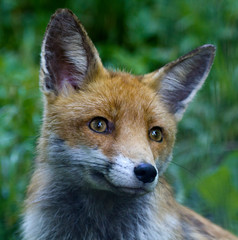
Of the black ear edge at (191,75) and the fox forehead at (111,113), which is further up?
the black ear edge at (191,75)

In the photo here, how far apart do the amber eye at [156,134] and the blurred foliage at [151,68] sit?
559mm

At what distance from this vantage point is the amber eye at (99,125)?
363 cm

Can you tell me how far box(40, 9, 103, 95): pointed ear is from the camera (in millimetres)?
3854

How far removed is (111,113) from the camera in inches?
145

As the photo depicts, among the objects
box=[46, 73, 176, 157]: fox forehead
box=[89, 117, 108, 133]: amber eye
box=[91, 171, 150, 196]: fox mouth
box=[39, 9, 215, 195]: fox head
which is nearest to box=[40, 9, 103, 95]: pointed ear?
box=[39, 9, 215, 195]: fox head

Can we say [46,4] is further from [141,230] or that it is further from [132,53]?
[141,230]

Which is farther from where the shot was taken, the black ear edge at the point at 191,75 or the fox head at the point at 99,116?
the black ear edge at the point at 191,75

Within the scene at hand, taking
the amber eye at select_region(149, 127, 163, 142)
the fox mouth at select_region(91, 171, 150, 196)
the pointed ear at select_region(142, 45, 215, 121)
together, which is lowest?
the fox mouth at select_region(91, 171, 150, 196)

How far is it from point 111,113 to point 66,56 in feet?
2.41

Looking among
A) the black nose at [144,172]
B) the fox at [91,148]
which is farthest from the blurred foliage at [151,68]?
the black nose at [144,172]

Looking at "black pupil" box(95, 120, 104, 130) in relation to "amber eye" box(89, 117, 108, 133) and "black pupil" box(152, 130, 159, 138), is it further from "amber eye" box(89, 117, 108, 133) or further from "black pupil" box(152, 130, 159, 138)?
"black pupil" box(152, 130, 159, 138)

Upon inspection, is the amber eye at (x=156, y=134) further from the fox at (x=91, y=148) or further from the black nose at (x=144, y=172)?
the black nose at (x=144, y=172)

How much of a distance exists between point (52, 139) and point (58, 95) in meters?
0.41

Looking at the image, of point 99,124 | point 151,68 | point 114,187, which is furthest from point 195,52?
point 151,68
